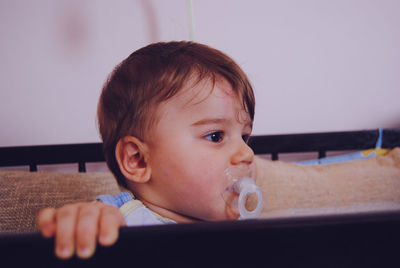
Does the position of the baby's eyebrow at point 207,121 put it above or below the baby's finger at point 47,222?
above

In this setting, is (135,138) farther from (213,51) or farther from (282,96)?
(282,96)

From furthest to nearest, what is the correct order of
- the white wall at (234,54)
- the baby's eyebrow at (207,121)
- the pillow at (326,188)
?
the white wall at (234,54) < the pillow at (326,188) < the baby's eyebrow at (207,121)

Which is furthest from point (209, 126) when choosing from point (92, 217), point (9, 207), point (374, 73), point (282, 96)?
point (374, 73)

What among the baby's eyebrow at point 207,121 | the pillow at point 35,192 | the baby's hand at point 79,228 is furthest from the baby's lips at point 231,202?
the pillow at point 35,192

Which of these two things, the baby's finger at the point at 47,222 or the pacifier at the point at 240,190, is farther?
the pacifier at the point at 240,190

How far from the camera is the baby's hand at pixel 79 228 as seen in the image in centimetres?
22

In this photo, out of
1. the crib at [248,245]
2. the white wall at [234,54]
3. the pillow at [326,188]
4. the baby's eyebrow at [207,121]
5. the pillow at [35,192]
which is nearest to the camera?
the crib at [248,245]

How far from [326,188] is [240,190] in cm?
41

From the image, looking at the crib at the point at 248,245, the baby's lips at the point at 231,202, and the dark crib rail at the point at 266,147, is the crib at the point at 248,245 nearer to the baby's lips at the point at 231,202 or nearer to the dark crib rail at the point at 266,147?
the baby's lips at the point at 231,202

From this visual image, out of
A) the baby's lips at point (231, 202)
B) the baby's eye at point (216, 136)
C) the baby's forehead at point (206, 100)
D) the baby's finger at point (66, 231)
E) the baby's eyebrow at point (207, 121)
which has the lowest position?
the baby's lips at point (231, 202)

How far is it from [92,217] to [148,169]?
0.25 metres

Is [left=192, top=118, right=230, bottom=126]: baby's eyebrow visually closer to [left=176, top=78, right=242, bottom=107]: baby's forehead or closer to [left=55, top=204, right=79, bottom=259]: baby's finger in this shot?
[left=176, top=78, right=242, bottom=107]: baby's forehead

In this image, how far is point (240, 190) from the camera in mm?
495

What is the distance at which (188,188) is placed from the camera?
50cm
